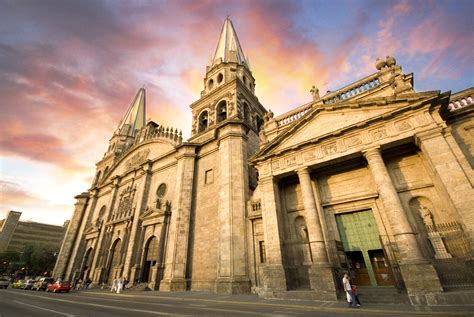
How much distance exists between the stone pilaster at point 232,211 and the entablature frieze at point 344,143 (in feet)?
8.68

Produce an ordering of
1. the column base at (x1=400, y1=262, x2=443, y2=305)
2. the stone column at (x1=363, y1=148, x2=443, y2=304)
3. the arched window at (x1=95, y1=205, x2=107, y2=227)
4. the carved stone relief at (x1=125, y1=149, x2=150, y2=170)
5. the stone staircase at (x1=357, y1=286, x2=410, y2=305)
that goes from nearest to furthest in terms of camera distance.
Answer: the column base at (x1=400, y1=262, x2=443, y2=305), the stone column at (x1=363, y1=148, x2=443, y2=304), the stone staircase at (x1=357, y1=286, x2=410, y2=305), the carved stone relief at (x1=125, y1=149, x2=150, y2=170), the arched window at (x1=95, y1=205, x2=107, y2=227)

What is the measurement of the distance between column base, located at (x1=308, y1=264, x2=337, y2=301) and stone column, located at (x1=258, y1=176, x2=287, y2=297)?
1.70 m

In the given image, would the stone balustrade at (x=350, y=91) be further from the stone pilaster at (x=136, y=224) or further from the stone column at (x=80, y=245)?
the stone column at (x=80, y=245)

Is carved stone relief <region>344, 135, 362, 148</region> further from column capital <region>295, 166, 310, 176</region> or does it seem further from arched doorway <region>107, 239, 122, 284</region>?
arched doorway <region>107, 239, 122, 284</region>

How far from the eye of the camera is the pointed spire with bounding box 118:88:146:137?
45.9 metres

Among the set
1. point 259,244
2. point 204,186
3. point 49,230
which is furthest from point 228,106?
point 49,230

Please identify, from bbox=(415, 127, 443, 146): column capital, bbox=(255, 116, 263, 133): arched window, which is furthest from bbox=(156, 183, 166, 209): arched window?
bbox=(415, 127, 443, 146): column capital

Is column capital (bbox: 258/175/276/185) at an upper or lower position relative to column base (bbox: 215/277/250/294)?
upper

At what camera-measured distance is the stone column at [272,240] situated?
11.5 metres

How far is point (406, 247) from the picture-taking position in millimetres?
9070

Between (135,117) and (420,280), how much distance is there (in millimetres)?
52932

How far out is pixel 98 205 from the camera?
34031 mm

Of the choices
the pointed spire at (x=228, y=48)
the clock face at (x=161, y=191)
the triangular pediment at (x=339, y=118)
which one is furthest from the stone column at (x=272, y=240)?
the pointed spire at (x=228, y=48)

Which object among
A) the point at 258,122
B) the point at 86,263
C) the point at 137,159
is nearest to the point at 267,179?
the point at 258,122
